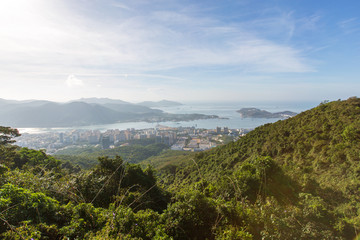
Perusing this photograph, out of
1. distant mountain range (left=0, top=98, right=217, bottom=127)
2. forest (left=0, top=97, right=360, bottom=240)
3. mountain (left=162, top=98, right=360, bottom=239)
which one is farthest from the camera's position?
distant mountain range (left=0, top=98, right=217, bottom=127)

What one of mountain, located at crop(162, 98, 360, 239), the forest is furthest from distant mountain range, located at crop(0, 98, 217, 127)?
the forest

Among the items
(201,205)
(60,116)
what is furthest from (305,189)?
(60,116)

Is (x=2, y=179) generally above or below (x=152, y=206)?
above

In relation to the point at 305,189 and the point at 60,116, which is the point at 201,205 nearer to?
the point at 305,189

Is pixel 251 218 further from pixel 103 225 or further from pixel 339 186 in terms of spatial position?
pixel 339 186

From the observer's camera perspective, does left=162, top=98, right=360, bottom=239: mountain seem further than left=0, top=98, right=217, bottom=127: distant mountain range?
No

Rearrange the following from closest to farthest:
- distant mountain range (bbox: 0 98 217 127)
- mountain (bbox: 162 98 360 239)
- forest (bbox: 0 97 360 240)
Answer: forest (bbox: 0 97 360 240) → mountain (bbox: 162 98 360 239) → distant mountain range (bbox: 0 98 217 127)

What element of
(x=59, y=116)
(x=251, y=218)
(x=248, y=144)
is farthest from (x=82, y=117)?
(x=251, y=218)

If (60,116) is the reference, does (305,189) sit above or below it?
above

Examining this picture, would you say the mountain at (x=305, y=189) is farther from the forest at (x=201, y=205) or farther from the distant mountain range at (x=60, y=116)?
the distant mountain range at (x=60, y=116)

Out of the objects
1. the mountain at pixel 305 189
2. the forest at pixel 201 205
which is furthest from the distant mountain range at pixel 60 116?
the forest at pixel 201 205

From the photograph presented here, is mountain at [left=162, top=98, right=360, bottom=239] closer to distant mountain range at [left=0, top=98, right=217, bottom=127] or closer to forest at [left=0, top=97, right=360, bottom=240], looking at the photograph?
forest at [left=0, top=97, right=360, bottom=240]
